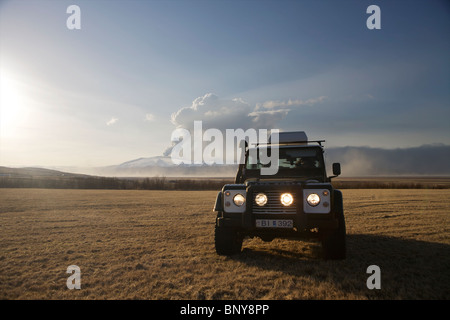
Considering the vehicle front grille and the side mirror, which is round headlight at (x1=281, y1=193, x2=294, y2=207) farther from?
the side mirror

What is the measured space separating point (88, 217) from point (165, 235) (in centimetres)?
554

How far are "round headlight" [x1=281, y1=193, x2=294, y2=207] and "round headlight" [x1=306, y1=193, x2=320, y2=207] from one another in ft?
1.00

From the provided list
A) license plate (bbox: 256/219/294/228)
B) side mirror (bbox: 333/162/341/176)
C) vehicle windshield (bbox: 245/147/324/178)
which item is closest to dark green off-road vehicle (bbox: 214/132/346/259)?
license plate (bbox: 256/219/294/228)

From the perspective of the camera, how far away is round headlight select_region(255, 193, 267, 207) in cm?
505

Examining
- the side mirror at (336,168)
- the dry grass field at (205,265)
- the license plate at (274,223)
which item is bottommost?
the dry grass field at (205,265)

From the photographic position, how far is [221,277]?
446cm

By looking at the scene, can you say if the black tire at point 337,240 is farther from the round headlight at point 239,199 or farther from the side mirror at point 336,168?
the round headlight at point 239,199

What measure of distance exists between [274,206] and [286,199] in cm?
26

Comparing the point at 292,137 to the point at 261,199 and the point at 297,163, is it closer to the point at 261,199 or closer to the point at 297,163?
the point at 297,163

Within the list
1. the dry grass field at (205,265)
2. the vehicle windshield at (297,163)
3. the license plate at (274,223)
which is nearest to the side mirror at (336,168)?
the vehicle windshield at (297,163)

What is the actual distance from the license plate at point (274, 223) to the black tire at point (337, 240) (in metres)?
0.81

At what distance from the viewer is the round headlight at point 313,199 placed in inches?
190

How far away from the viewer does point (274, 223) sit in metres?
4.92
